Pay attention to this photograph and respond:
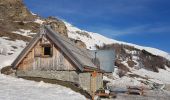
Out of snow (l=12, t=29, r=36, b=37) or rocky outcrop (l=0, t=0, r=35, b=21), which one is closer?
snow (l=12, t=29, r=36, b=37)

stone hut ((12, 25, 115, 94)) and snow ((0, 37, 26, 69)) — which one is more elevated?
snow ((0, 37, 26, 69))

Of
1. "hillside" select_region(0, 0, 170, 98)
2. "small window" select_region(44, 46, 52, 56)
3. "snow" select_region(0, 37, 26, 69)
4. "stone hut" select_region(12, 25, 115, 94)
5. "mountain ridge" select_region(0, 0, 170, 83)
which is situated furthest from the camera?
"hillside" select_region(0, 0, 170, 98)

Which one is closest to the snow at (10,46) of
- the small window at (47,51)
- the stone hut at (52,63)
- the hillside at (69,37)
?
the hillside at (69,37)

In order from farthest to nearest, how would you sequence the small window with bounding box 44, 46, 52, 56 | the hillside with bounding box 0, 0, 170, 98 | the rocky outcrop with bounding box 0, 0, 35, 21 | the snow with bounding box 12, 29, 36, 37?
1. the rocky outcrop with bounding box 0, 0, 35, 21
2. the snow with bounding box 12, 29, 36, 37
3. the hillside with bounding box 0, 0, 170, 98
4. the small window with bounding box 44, 46, 52, 56

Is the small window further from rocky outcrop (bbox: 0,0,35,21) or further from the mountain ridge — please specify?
rocky outcrop (bbox: 0,0,35,21)

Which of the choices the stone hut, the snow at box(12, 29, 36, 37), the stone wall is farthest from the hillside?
the stone wall

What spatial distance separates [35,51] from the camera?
118 ft

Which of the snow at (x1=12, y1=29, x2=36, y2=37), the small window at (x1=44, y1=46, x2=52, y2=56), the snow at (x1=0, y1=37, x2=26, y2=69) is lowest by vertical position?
the small window at (x1=44, y1=46, x2=52, y2=56)

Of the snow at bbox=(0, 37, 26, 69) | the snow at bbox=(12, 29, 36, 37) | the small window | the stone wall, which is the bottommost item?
the stone wall

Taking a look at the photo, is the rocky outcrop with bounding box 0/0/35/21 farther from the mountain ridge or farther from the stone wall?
the stone wall

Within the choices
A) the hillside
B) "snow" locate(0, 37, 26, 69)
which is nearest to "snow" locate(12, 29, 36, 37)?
the hillside

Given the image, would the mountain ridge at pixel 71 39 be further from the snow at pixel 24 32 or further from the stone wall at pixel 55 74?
the stone wall at pixel 55 74

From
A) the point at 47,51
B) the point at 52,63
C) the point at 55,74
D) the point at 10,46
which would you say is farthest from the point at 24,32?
the point at 55,74

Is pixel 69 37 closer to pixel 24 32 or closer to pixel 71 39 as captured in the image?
pixel 71 39
